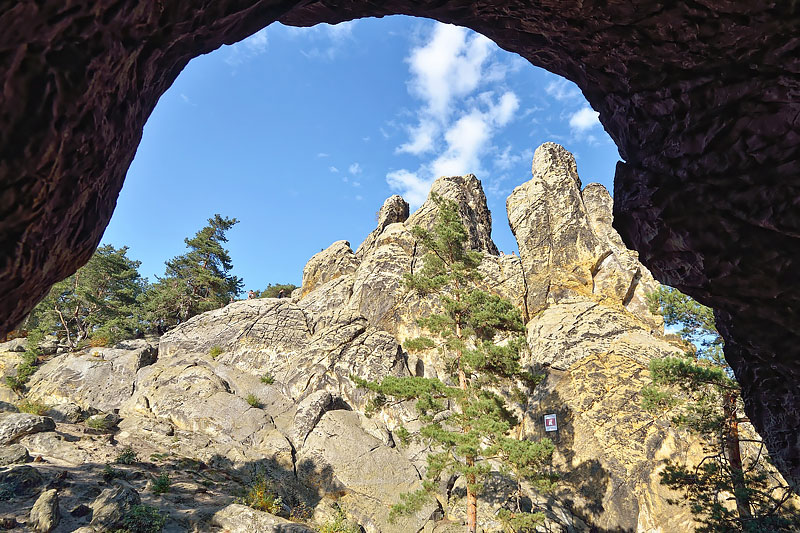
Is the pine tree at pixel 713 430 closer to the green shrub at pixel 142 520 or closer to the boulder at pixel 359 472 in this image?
the boulder at pixel 359 472

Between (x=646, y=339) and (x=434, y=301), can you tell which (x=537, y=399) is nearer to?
(x=646, y=339)

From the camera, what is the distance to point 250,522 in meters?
12.4

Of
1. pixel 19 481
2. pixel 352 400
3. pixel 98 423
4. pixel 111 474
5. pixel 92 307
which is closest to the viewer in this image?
pixel 19 481

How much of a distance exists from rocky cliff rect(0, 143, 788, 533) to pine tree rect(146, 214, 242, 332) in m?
6.02

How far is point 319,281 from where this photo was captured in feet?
128

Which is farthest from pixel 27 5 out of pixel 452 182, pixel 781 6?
pixel 452 182

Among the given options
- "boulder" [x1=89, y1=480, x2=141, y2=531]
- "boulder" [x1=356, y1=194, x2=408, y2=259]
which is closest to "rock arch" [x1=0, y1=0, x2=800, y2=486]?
"boulder" [x1=89, y1=480, x2=141, y2=531]

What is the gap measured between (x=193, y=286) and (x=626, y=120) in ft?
131

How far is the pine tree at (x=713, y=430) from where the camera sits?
35.3ft

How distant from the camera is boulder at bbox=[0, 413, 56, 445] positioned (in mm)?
16048

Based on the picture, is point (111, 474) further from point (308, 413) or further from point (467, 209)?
point (467, 209)

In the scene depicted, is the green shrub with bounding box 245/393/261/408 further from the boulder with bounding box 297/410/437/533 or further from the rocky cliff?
the boulder with bounding box 297/410/437/533

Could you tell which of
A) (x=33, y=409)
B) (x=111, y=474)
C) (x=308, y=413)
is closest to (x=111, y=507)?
(x=111, y=474)

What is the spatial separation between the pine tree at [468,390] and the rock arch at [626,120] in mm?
8470
